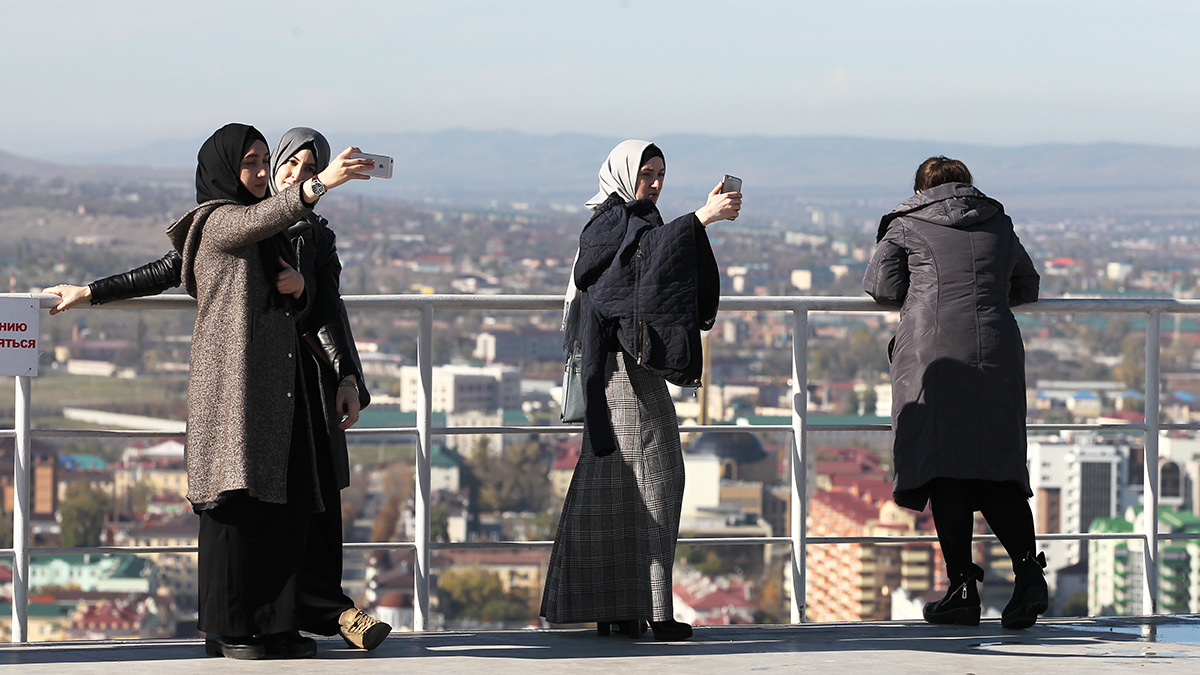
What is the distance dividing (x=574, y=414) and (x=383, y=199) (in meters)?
130

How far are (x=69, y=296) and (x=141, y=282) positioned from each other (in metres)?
0.20

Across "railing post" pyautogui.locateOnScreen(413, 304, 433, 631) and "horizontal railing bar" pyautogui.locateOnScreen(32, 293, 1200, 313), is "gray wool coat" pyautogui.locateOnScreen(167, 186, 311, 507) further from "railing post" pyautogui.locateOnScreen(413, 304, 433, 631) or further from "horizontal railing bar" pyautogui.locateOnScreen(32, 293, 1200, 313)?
"railing post" pyautogui.locateOnScreen(413, 304, 433, 631)

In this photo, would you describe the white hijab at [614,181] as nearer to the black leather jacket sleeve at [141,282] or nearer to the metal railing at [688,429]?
the metal railing at [688,429]

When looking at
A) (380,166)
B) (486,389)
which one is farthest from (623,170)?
(486,389)

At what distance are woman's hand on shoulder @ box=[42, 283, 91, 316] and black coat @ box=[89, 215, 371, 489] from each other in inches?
0.8

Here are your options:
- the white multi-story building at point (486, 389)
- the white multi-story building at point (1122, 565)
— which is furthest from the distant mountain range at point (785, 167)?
the white multi-story building at point (1122, 565)

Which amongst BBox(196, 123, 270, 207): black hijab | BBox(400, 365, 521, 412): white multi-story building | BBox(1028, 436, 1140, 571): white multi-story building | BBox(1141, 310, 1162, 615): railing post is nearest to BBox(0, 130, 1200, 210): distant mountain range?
BBox(400, 365, 521, 412): white multi-story building

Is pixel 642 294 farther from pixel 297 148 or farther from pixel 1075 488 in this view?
pixel 1075 488

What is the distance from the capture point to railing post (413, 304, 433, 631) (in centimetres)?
389

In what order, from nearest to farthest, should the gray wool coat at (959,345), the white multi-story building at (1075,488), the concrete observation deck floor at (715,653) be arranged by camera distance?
the concrete observation deck floor at (715,653) < the gray wool coat at (959,345) < the white multi-story building at (1075,488)

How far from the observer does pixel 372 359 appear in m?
79.3

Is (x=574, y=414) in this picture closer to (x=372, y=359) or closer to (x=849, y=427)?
(x=849, y=427)

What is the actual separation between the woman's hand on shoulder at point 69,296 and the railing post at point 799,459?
186 cm

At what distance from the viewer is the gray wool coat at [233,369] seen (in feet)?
10.9
